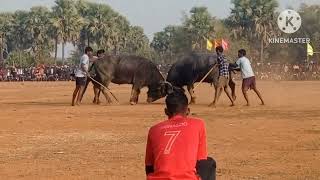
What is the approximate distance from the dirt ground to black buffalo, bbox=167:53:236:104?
2683 mm

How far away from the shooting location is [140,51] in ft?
273

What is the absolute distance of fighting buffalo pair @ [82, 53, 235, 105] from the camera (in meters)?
19.8

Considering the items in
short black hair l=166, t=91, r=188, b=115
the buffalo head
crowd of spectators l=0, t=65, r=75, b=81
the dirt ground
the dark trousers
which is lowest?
crowd of spectators l=0, t=65, r=75, b=81

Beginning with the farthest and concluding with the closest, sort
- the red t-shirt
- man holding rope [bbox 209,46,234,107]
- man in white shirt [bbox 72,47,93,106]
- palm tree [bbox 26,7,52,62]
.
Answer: palm tree [bbox 26,7,52,62], man in white shirt [bbox 72,47,93,106], man holding rope [bbox 209,46,234,107], the red t-shirt

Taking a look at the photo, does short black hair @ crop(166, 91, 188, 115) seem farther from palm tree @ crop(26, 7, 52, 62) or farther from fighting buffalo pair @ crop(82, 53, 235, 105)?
palm tree @ crop(26, 7, 52, 62)

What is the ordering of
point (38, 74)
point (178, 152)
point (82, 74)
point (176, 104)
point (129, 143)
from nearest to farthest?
point (178, 152) < point (176, 104) < point (129, 143) < point (82, 74) < point (38, 74)

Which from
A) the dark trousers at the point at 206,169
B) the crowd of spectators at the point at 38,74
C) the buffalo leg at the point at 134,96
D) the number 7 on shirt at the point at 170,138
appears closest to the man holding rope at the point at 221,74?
the buffalo leg at the point at 134,96

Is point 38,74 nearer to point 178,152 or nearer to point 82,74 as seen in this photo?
point 82,74

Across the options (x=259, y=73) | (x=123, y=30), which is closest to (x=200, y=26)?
(x=123, y=30)

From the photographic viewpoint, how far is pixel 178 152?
14.6 feet

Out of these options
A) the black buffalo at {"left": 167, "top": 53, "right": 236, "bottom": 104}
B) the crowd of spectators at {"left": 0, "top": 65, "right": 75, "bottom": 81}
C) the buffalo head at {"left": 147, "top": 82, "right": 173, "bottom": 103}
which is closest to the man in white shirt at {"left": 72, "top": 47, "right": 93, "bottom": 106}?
the buffalo head at {"left": 147, "top": 82, "right": 173, "bottom": 103}

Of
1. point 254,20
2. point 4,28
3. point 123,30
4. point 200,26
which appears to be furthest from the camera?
point 4,28

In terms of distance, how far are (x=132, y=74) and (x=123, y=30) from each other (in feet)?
188

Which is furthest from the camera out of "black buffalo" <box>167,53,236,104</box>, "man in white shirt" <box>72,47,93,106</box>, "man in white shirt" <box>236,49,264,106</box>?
"black buffalo" <box>167,53,236,104</box>
